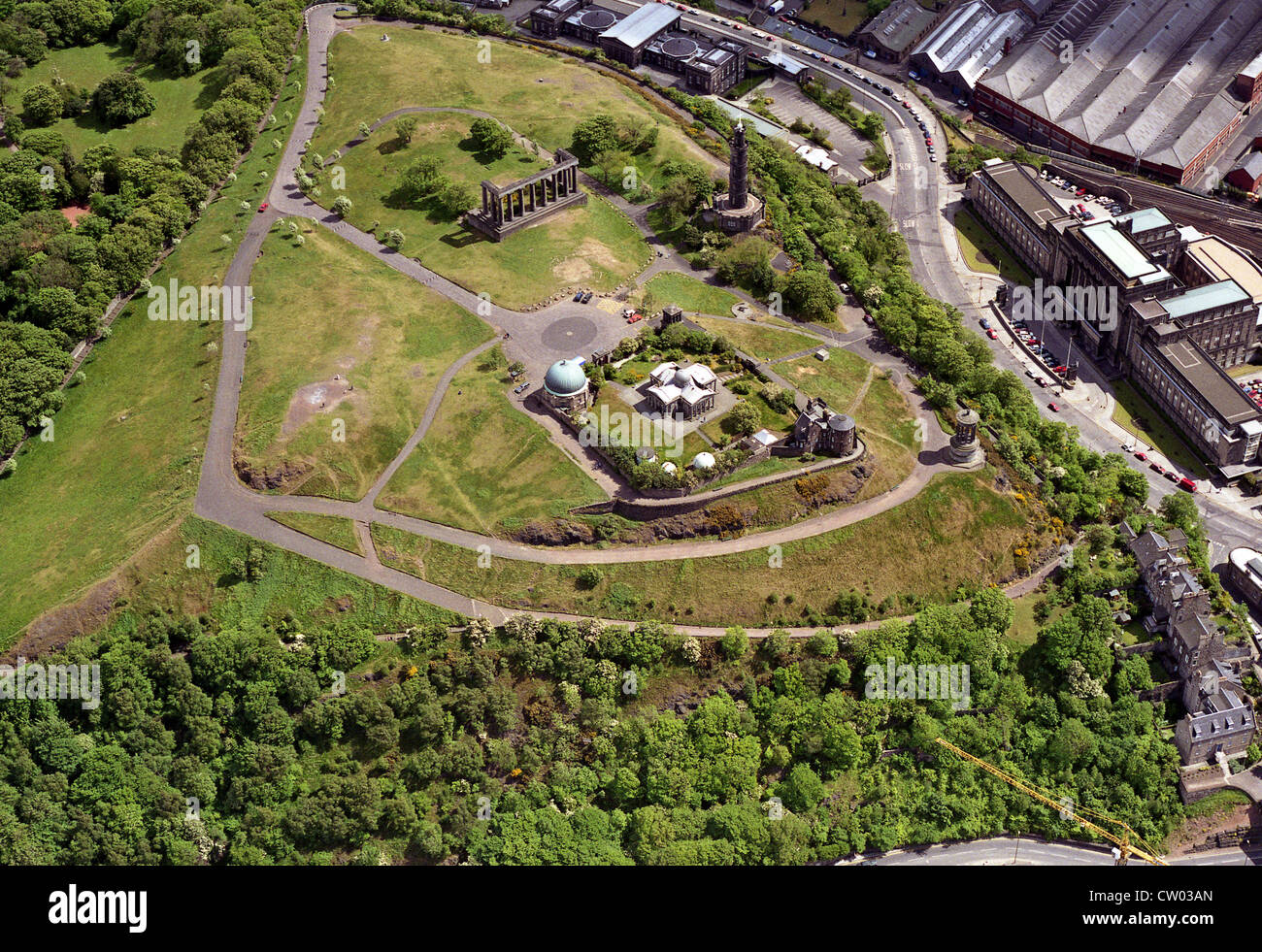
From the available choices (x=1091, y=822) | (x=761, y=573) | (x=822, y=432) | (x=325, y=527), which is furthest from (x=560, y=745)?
(x=1091, y=822)

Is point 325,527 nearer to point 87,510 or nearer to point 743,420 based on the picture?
point 87,510

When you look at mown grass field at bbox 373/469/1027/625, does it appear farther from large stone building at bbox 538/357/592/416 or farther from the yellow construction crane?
large stone building at bbox 538/357/592/416

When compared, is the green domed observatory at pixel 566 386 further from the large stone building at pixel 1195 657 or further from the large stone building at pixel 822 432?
the large stone building at pixel 1195 657

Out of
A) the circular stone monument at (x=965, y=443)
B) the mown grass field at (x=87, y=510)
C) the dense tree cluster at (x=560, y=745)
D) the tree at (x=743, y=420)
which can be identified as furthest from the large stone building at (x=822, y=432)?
the mown grass field at (x=87, y=510)

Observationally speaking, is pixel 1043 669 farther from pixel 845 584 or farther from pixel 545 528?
pixel 545 528

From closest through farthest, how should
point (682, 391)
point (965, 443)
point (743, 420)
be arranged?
point (743, 420) → point (965, 443) → point (682, 391)

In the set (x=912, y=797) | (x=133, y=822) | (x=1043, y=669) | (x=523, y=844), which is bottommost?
(x=133, y=822)

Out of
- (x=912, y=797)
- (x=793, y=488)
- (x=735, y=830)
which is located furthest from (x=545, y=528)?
(x=912, y=797)
